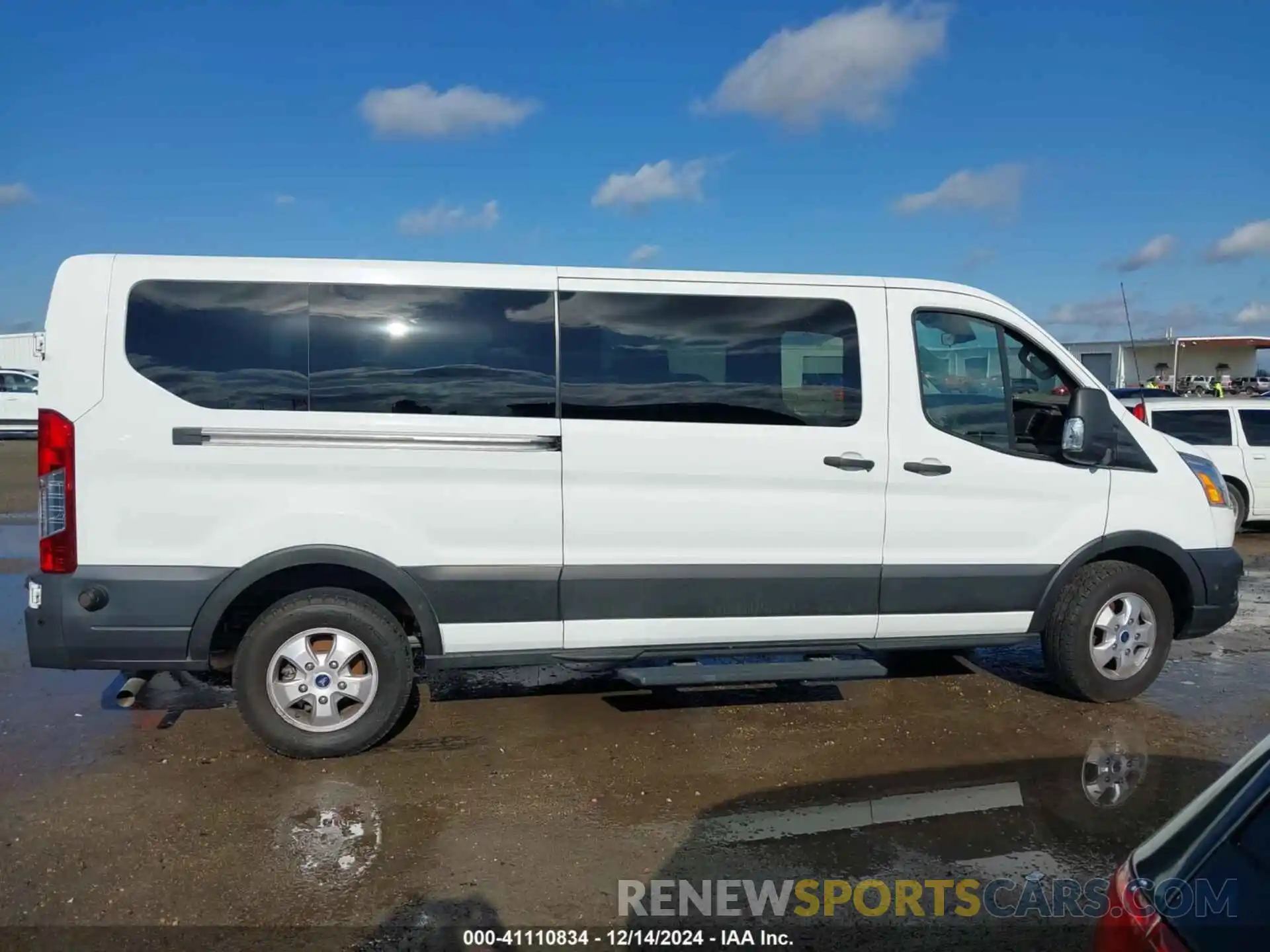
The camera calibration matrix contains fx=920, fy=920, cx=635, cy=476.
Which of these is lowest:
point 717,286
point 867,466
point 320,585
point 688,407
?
point 320,585

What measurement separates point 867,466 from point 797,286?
38.7 inches

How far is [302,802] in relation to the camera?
395cm

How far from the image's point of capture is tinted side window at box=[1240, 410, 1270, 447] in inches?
436

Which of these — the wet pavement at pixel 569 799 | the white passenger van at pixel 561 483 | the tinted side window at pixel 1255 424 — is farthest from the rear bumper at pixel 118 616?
the tinted side window at pixel 1255 424

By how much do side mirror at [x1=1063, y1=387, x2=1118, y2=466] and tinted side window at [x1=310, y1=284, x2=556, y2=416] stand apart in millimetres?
2720

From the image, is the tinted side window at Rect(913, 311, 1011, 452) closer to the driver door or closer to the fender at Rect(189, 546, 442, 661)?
the driver door

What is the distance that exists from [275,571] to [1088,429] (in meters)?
4.11

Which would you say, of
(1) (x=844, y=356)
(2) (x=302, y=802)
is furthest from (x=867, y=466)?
(2) (x=302, y=802)

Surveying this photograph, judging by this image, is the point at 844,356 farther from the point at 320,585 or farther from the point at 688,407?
the point at 320,585

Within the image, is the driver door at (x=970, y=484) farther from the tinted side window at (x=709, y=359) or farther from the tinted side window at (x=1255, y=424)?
the tinted side window at (x=1255, y=424)

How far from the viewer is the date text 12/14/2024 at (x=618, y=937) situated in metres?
3.00

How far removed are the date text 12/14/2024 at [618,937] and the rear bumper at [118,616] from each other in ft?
6.67

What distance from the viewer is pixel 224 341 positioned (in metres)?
4.15

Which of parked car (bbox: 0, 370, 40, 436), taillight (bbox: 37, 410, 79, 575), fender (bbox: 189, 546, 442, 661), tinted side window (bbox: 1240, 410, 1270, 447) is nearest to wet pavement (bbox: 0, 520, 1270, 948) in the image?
fender (bbox: 189, 546, 442, 661)
